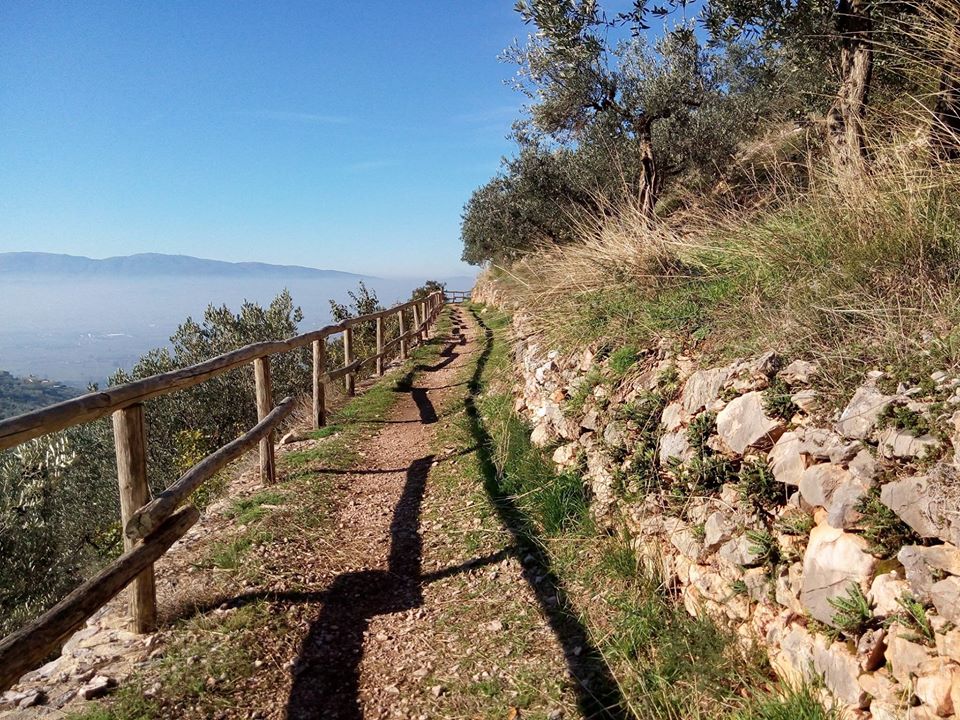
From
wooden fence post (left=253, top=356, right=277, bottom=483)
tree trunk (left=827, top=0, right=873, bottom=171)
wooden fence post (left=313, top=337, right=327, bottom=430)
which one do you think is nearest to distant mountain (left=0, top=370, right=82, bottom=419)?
wooden fence post (left=313, top=337, right=327, bottom=430)

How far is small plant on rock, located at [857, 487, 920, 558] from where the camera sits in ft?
7.94

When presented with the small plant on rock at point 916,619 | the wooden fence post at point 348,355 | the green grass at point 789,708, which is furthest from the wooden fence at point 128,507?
the wooden fence post at point 348,355

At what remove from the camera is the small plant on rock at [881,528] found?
7.94 feet

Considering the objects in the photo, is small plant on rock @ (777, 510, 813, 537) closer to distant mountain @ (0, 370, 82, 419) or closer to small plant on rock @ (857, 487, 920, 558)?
small plant on rock @ (857, 487, 920, 558)

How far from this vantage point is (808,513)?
2918mm

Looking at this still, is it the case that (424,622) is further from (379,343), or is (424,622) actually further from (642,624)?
(379,343)

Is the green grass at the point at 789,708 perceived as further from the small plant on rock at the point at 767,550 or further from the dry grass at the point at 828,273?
the dry grass at the point at 828,273

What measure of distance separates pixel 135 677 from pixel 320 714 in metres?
1.07

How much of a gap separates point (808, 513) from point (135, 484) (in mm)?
3842

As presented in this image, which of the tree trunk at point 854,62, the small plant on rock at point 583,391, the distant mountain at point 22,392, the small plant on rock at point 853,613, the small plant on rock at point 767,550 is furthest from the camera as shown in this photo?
the distant mountain at point 22,392

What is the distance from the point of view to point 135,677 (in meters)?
3.38

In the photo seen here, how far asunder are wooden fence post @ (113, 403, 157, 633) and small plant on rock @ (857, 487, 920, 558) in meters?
3.88

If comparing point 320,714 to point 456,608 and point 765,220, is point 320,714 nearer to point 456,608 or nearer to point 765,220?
point 456,608

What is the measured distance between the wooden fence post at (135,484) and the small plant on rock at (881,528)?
3882 mm
